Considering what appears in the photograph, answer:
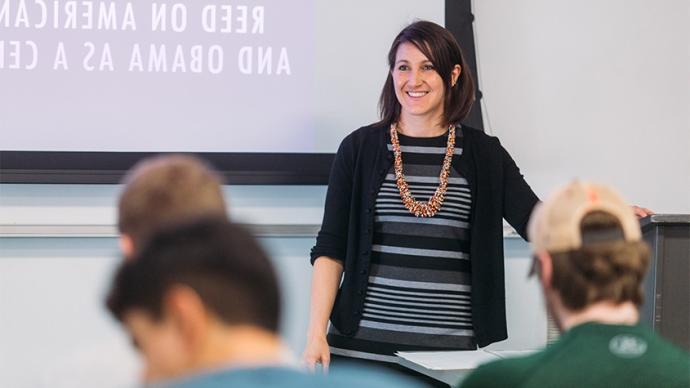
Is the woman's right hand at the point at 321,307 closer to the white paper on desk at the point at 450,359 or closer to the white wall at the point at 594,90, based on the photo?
the white paper on desk at the point at 450,359

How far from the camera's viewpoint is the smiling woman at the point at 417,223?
9.29ft

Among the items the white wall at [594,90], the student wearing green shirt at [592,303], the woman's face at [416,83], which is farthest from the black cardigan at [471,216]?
the student wearing green shirt at [592,303]

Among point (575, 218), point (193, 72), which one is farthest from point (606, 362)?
point (193, 72)

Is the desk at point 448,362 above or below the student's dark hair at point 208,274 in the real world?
below

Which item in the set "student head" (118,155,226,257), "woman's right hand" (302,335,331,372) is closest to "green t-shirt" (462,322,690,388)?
"student head" (118,155,226,257)

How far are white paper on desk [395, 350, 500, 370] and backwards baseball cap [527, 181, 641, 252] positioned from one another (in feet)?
3.02

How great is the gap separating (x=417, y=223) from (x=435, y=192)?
0.10m

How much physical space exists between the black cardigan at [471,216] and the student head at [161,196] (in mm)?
1568

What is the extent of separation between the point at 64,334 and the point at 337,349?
1001 mm

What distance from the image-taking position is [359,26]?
11.6 feet

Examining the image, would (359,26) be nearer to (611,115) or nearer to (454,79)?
(454,79)

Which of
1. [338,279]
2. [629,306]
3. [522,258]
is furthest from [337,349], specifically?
[629,306]

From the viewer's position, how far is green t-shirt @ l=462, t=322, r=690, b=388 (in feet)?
4.23

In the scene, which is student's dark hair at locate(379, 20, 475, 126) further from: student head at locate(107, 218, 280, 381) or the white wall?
student head at locate(107, 218, 280, 381)
